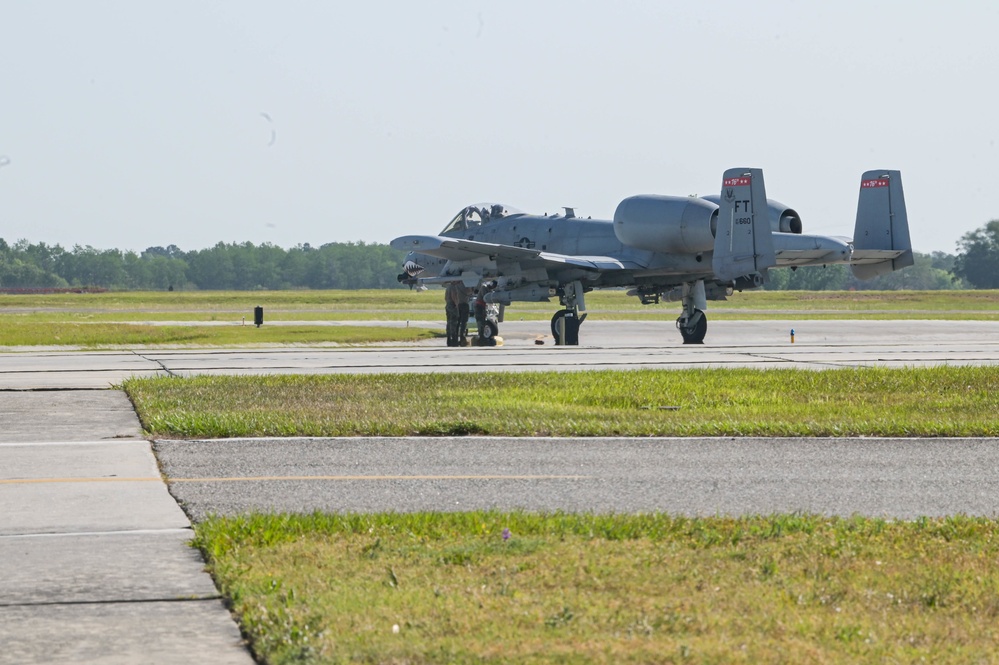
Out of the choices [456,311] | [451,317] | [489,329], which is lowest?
[489,329]

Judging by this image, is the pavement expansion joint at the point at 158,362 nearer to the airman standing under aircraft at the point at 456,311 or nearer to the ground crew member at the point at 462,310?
the airman standing under aircraft at the point at 456,311

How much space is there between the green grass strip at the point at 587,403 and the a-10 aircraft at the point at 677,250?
9.93 meters

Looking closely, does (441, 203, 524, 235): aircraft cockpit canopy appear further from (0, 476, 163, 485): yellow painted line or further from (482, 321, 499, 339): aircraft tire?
(0, 476, 163, 485): yellow painted line

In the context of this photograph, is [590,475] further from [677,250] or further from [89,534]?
[677,250]

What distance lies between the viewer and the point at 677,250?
118 feet

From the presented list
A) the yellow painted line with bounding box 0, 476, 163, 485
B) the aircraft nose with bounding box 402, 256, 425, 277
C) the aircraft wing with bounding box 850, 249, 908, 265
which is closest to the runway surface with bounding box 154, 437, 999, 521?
the yellow painted line with bounding box 0, 476, 163, 485

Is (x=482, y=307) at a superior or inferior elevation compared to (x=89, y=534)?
superior

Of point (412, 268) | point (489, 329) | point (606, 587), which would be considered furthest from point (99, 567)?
point (412, 268)

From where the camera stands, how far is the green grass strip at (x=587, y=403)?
14586 millimetres

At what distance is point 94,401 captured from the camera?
17.9 m

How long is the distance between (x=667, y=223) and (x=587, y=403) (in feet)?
59.9

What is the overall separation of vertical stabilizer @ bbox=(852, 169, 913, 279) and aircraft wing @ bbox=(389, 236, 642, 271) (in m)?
6.18

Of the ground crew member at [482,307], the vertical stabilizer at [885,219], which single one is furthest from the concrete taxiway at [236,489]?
the vertical stabilizer at [885,219]

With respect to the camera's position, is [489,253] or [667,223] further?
[489,253]
